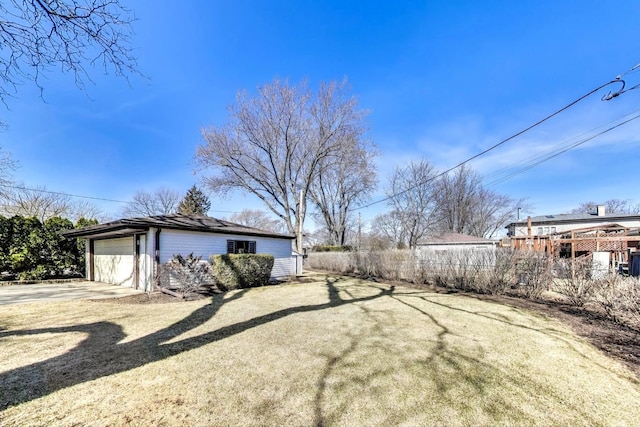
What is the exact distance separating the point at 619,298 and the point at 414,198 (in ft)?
76.5

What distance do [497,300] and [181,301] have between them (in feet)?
29.5

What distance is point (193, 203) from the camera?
2591cm

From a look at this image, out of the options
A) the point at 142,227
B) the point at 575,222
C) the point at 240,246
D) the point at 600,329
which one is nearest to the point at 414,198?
the point at 575,222

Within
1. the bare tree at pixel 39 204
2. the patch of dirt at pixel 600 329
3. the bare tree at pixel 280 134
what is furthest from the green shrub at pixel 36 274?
the patch of dirt at pixel 600 329

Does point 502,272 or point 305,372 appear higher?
point 502,272

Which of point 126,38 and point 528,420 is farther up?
point 126,38

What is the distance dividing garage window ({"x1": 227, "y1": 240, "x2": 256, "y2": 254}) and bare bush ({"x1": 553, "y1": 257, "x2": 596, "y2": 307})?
1129cm

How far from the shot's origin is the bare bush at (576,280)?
6.27m

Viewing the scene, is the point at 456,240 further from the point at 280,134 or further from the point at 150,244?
the point at 150,244

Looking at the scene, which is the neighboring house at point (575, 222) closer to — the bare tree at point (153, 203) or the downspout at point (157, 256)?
the downspout at point (157, 256)

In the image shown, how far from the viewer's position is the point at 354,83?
16766mm

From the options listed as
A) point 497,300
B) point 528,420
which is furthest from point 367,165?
point 528,420

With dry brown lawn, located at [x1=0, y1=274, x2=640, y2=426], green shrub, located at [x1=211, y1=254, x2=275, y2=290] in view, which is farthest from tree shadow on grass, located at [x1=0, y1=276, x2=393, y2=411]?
green shrub, located at [x1=211, y1=254, x2=275, y2=290]

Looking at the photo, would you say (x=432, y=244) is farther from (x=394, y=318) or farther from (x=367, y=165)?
(x=394, y=318)
